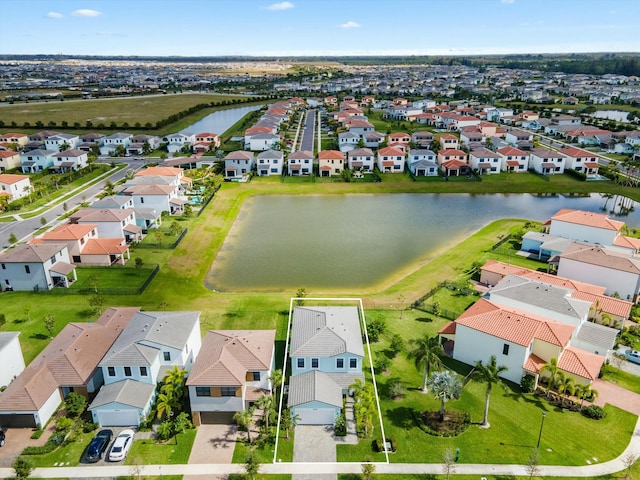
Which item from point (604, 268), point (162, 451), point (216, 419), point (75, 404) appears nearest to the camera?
point (162, 451)

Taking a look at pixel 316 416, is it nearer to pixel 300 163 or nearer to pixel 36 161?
pixel 300 163

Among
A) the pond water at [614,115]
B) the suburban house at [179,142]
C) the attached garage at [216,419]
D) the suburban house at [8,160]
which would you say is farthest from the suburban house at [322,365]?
the pond water at [614,115]

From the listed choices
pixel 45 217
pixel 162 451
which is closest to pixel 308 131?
pixel 45 217

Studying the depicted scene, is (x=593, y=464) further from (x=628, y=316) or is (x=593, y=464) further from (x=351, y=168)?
(x=351, y=168)

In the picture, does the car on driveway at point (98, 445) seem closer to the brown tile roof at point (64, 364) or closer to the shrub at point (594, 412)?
the brown tile roof at point (64, 364)

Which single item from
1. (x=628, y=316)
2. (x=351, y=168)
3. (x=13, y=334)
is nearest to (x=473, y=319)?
(x=628, y=316)

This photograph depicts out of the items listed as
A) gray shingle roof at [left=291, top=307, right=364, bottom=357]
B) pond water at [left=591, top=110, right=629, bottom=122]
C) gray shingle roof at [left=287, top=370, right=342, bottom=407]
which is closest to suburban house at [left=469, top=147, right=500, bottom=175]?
gray shingle roof at [left=291, top=307, right=364, bottom=357]
